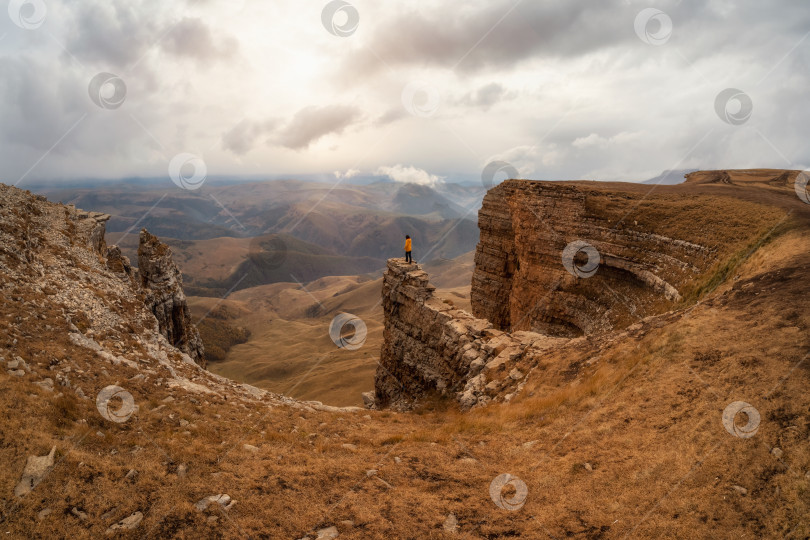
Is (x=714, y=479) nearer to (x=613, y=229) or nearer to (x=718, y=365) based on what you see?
(x=718, y=365)

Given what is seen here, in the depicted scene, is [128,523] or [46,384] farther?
[46,384]

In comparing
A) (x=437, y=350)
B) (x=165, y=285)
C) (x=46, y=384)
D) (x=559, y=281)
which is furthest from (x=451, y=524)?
(x=559, y=281)

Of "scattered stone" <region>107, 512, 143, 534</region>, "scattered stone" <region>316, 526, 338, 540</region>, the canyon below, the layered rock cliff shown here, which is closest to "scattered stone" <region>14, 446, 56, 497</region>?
the canyon below

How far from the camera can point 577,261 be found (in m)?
38.2

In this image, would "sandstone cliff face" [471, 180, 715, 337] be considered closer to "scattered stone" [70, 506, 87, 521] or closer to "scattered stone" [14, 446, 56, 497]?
"scattered stone" [70, 506, 87, 521]

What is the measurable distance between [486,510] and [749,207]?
37020mm

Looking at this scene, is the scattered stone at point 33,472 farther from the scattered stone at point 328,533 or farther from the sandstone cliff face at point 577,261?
the sandstone cliff face at point 577,261

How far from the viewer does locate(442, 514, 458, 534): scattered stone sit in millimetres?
8719

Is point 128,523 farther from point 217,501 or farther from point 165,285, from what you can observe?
point 165,285

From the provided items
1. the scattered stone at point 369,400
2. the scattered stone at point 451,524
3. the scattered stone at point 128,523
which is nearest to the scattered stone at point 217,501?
the scattered stone at point 128,523

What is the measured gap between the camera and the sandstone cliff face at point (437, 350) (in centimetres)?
2030

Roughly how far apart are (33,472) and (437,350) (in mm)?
21919

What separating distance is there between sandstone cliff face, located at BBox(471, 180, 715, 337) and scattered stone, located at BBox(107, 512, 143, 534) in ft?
105

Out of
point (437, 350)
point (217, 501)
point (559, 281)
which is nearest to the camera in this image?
point (217, 501)
